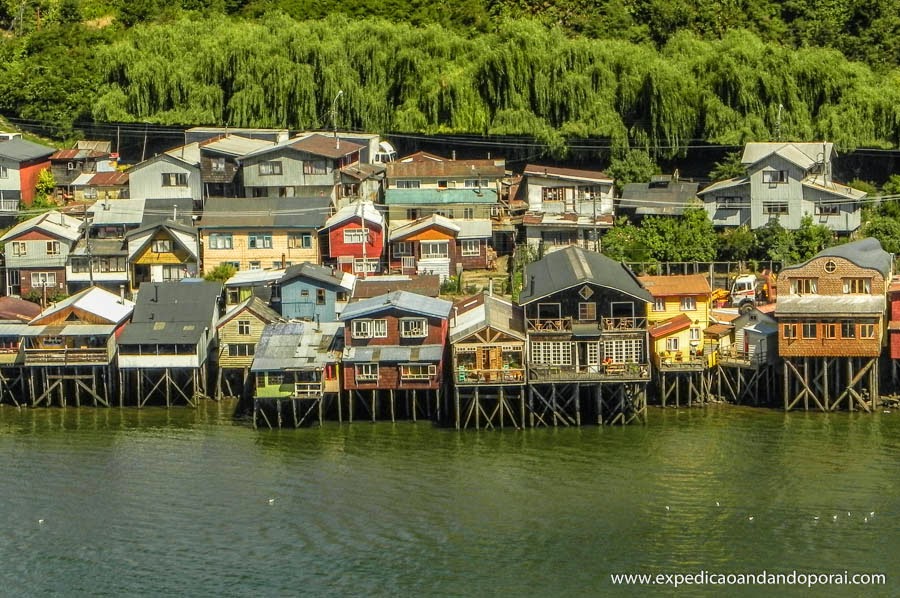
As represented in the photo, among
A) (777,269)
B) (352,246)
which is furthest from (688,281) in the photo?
(352,246)

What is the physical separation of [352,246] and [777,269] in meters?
17.9

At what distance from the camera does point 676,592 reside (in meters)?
44.7

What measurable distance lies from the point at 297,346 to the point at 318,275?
515 centimetres

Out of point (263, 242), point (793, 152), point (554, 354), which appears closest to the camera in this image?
point (554, 354)

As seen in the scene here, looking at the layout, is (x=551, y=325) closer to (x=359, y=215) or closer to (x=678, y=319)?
(x=678, y=319)

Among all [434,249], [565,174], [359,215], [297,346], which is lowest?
[297,346]

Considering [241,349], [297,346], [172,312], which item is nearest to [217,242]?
[172,312]

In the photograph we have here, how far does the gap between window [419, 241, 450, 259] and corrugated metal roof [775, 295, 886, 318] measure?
647 inches

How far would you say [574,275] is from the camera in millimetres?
60375

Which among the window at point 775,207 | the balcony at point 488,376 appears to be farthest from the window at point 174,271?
the window at point 775,207

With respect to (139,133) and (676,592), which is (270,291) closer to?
(139,133)

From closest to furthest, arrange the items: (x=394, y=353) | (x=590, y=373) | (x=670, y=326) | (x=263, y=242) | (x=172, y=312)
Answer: (x=590, y=373) < (x=394, y=353) < (x=670, y=326) < (x=172, y=312) < (x=263, y=242)

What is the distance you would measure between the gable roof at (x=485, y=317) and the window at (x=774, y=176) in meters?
15.1

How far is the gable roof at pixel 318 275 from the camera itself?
6506cm
